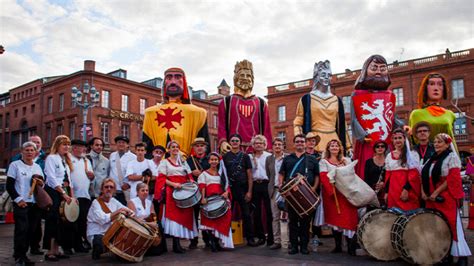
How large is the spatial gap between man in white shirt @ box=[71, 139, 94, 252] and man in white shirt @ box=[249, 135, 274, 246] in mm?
2705

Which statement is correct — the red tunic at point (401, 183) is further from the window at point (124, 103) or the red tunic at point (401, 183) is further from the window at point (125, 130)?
the window at point (124, 103)

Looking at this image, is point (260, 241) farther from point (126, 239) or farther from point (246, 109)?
point (246, 109)

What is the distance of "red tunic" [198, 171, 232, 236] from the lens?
7.15 meters

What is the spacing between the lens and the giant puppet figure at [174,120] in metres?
8.71

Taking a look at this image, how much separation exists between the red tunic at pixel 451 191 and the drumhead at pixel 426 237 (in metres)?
0.13

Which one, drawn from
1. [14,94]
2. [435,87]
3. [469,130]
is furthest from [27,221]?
[14,94]

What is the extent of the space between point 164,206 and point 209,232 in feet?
2.78

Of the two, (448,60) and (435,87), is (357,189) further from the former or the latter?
(448,60)

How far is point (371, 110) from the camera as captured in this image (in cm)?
800

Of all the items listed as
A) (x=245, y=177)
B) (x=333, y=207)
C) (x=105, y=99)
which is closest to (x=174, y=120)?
(x=245, y=177)

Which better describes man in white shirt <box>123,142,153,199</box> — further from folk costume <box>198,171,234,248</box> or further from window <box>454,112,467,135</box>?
window <box>454,112,467,135</box>

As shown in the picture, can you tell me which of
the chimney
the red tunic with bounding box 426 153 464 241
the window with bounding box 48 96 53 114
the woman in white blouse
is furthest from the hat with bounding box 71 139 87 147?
the window with bounding box 48 96 53 114

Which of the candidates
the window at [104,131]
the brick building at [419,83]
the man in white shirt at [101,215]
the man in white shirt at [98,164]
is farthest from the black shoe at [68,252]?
the window at [104,131]

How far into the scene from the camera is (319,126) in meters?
8.59
